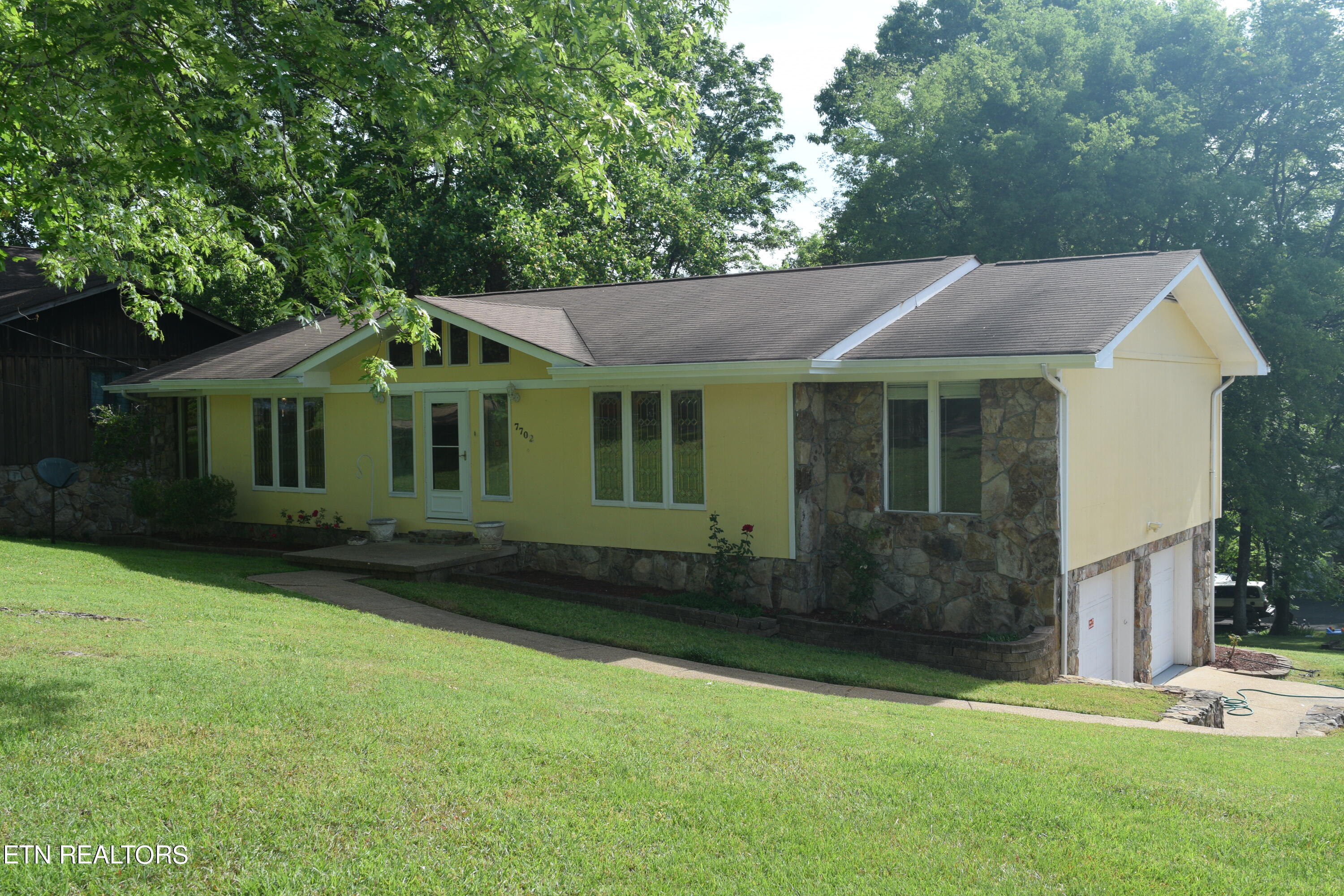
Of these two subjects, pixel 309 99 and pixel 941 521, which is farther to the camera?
pixel 941 521

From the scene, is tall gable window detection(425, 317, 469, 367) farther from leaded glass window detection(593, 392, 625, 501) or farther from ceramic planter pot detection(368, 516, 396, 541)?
ceramic planter pot detection(368, 516, 396, 541)

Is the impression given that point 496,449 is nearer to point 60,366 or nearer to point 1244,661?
point 60,366

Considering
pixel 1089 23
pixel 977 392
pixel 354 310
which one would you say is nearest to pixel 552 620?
pixel 354 310

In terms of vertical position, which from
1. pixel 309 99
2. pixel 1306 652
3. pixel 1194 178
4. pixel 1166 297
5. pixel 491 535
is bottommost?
pixel 1306 652

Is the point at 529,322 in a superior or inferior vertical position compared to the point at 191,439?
superior

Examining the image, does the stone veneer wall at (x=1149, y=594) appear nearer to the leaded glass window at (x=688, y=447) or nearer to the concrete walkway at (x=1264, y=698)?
the concrete walkway at (x=1264, y=698)

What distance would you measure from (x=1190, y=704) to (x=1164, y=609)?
20.1 ft

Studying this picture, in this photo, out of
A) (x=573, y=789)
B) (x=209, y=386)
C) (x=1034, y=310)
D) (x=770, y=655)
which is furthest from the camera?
(x=209, y=386)

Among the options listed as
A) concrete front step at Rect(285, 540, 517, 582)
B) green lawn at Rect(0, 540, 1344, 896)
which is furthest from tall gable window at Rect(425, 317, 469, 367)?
green lawn at Rect(0, 540, 1344, 896)

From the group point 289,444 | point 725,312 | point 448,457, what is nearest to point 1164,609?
point 725,312

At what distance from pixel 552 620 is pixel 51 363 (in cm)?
1294

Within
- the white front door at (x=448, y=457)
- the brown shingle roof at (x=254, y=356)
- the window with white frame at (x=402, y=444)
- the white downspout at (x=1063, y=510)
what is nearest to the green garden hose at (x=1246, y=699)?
the white downspout at (x=1063, y=510)

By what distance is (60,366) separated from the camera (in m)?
19.0

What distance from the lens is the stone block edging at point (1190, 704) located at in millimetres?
10156
